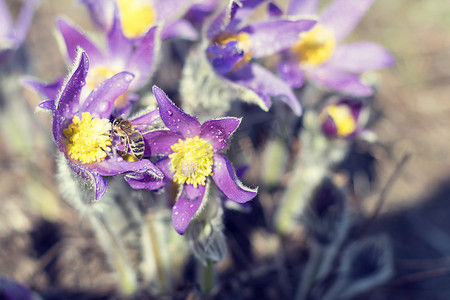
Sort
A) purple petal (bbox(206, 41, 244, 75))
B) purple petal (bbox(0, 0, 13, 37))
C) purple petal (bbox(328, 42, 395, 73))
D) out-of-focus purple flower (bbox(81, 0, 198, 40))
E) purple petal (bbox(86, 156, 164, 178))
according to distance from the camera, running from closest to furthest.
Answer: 1. purple petal (bbox(86, 156, 164, 178))
2. purple petal (bbox(206, 41, 244, 75))
3. out-of-focus purple flower (bbox(81, 0, 198, 40))
4. purple petal (bbox(328, 42, 395, 73))
5. purple petal (bbox(0, 0, 13, 37))

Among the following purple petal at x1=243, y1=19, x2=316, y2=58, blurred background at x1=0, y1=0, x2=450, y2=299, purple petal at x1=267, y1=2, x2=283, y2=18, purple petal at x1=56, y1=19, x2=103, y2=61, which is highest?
purple petal at x1=56, y1=19, x2=103, y2=61

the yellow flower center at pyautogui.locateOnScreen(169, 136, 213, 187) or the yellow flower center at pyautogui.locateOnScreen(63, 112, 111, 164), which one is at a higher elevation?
the yellow flower center at pyautogui.locateOnScreen(63, 112, 111, 164)

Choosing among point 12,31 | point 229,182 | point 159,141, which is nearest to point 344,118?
point 229,182

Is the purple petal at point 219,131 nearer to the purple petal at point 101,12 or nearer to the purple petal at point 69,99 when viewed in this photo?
the purple petal at point 69,99

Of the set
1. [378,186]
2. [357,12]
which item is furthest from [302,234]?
[357,12]

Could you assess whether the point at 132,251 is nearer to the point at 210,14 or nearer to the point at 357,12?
the point at 210,14

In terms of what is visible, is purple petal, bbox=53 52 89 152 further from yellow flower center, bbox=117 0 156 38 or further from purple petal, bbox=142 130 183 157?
yellow flower center, bbox=117 0 156 38

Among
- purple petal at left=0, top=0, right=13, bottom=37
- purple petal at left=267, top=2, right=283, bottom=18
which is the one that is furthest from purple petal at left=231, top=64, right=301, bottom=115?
purple petal at left=0, top=0, right=13, bottom=37
